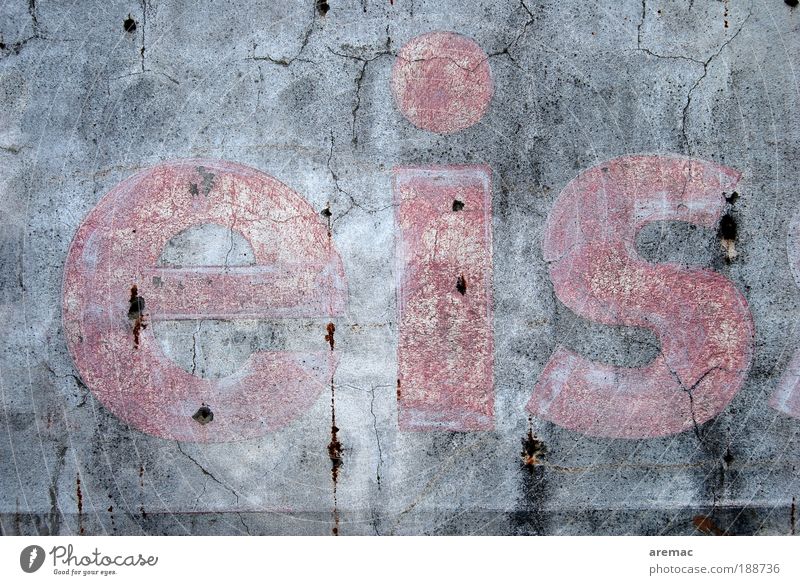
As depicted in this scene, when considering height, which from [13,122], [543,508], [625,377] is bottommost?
[543,508]

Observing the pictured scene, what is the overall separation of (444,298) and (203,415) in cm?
207

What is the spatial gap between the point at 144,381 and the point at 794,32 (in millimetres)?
5635

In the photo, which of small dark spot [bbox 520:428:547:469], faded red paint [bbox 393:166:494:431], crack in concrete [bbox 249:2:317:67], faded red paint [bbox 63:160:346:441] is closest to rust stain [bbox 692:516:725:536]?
small dark spot [bbox 520:428:547:469]

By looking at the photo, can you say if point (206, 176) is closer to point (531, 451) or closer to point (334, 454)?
point (334, 454)

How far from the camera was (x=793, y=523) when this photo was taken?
4.24 metres

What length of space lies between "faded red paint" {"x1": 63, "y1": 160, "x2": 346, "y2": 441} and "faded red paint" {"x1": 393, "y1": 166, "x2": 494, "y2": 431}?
1.89 feet

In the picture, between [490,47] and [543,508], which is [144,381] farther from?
[490,47]

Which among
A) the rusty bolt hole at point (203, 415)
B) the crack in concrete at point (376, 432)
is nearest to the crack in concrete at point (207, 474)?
the rusty bolt hole at point (203, 415)

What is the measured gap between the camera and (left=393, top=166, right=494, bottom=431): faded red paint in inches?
165

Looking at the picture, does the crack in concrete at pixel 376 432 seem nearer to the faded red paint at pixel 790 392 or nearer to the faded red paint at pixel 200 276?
the faded red paint at pixel 200 276

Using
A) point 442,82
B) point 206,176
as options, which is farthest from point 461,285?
point 206,176

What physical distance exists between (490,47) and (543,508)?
357 cm
